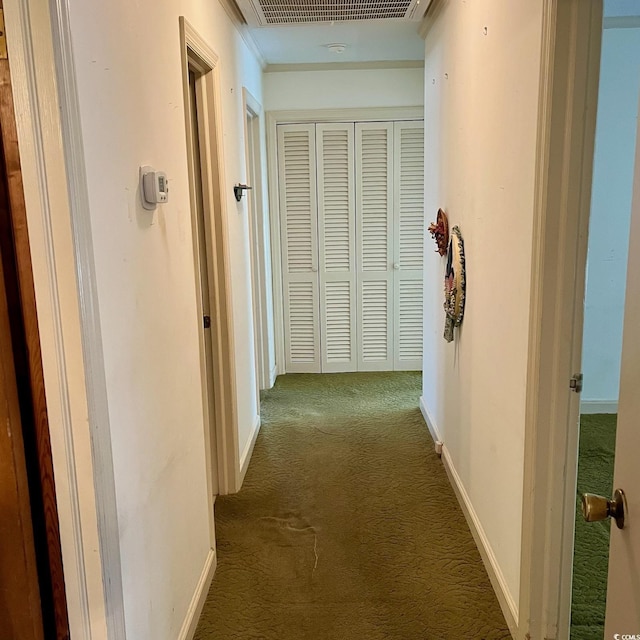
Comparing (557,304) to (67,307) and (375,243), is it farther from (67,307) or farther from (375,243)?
(375,243)

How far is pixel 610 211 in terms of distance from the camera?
12.2 feet

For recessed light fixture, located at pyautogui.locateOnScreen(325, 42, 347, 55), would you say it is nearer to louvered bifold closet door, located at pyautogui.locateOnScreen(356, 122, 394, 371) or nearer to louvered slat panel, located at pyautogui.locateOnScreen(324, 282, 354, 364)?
louvered bifold closet door, located at pyautogui.locateOnScreen(356, 122, 394, 371)

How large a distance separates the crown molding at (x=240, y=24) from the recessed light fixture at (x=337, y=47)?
513mm

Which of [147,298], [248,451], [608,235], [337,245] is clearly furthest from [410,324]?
[147,298]

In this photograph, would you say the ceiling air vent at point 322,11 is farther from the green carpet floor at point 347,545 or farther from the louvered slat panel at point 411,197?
the green carpet floor at point 347,545

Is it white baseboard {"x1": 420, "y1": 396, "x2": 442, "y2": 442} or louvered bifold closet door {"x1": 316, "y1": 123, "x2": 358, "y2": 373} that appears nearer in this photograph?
white baseboard {"x1": 420, "y1": 396, "x2": 442, "y2": 442}

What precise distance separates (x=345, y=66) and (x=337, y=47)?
550mm

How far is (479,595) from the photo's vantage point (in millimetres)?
2205

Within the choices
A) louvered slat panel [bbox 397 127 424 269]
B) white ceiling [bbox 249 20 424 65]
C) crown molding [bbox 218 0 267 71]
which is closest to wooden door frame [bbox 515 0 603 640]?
crown molding [bbox 218 0 267 71]

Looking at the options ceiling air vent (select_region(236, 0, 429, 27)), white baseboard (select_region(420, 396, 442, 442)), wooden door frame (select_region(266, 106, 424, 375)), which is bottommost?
white baseboard (select_region(420, 396, 442, 442))

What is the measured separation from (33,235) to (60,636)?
0.94 m

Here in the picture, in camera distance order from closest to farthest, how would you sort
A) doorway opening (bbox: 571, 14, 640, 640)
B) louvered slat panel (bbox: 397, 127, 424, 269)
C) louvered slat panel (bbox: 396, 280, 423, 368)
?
doorway opening (bbox: 571, 14, 640, 640) → louvered slat panel (bbox: 397, 127, 424, 269) → louvered slat panel (bbox: 396, 280, 423, 368)

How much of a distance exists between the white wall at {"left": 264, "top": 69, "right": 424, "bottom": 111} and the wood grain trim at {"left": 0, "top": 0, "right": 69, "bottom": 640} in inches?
148

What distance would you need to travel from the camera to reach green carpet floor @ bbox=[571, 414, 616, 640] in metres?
2.03
